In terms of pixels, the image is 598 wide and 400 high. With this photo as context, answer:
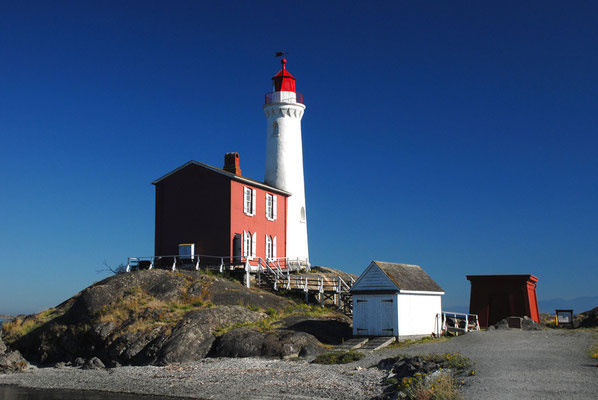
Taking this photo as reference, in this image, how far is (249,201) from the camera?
3872 cm

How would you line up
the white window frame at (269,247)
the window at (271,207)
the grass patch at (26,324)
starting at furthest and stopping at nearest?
the window at (271,207), the white window frame at (269,247), the grass patch at (26,324)

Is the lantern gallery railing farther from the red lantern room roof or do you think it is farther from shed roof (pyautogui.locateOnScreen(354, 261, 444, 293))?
shed roof (pyautogui.locateOnScreen(354, 261, 444, 293))

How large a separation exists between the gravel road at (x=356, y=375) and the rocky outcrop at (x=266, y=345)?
73 centimetres

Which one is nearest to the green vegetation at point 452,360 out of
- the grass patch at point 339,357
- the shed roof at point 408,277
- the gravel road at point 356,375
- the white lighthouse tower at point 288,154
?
the gravel road at point 356,375

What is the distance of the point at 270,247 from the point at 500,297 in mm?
14623

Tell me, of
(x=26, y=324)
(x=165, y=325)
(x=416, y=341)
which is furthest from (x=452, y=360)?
(x=26, y=324)

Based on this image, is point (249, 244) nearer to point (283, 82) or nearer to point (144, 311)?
point (144, 311)

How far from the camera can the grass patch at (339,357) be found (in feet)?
71.6

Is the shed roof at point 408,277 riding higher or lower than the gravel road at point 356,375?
higher

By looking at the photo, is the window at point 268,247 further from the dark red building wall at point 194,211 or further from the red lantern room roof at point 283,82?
the red lantern room roof at point 283,82

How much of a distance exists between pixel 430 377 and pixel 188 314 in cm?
1379

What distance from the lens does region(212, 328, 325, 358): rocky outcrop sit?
77.6 ft

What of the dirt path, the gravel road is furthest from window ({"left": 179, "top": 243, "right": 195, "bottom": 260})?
the dirt path

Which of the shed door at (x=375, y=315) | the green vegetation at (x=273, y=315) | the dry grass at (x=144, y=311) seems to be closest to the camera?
the shed door at (x=375, y=315)
